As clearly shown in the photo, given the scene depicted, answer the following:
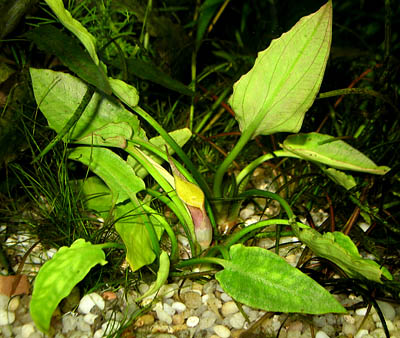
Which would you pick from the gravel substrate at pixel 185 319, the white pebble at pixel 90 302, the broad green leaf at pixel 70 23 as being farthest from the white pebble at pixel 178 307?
the broad green leaf at pixel 70 23

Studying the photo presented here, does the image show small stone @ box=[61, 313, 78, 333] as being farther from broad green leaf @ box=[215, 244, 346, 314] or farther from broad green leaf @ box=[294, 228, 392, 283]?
broad green leaf @ box=[294, 228, 392, 283]

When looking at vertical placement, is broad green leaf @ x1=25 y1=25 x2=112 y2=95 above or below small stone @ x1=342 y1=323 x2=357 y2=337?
above

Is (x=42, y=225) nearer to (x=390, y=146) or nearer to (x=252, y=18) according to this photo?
(x=390, y=146)

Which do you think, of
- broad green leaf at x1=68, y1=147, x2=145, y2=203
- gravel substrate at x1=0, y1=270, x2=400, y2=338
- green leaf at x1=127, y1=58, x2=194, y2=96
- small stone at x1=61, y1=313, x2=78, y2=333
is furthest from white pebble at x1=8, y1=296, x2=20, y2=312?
green leaf at x1=127, y1=58, x2=194, y2=96

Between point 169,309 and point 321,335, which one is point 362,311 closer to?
point 321,335

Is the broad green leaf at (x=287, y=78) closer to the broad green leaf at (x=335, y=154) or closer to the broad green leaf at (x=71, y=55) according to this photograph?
the broad green leaf at (x=335, y=154)

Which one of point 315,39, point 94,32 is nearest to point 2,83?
point 94,32
